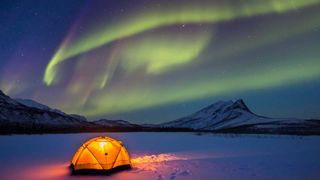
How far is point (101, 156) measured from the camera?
1541 cm

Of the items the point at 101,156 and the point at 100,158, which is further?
the point at 101,156

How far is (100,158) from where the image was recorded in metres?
15.3

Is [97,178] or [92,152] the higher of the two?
[92,152]

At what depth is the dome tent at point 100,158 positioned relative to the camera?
590 inches

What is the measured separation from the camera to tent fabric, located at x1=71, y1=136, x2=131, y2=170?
15078 millimetres

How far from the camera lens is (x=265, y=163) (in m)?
17.7

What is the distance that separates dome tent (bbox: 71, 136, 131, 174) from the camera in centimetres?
1499

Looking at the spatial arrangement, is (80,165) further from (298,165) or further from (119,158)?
(298,165)

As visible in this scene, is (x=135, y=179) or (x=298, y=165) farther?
(x=298, y=165)

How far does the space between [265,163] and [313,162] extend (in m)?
2.88

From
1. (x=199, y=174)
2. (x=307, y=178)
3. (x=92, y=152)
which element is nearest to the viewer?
(x=307, y=178)

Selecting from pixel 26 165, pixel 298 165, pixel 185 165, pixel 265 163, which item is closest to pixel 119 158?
pixel 185 165

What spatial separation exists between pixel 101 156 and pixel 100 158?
0.46 ft

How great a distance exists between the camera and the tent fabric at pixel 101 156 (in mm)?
15078
